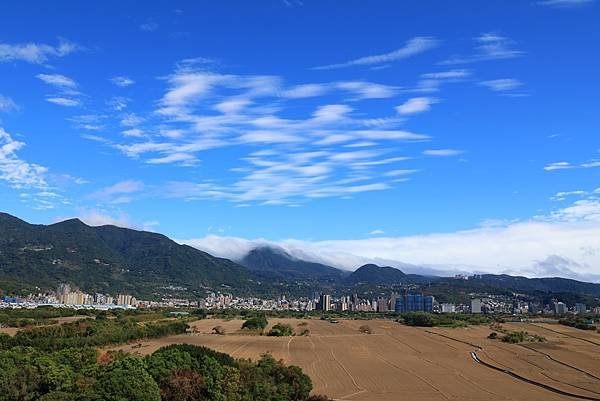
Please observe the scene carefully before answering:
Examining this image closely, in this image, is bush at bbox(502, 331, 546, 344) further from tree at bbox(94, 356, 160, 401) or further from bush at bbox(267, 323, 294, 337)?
tree at bbox(94, 356, 160, 401)

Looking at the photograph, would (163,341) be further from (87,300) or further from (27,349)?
(87,300)

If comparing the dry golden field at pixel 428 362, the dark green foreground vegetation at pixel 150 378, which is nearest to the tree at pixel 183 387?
the dark green foreground vegetation at pixel 150 378

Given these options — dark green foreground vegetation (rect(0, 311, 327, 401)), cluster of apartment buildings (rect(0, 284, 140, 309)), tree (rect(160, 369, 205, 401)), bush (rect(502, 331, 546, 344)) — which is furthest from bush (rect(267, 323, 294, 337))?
cluster of apartment buildings (rect(0, 284, 140, 309))

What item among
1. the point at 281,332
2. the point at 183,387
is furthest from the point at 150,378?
the point at 281,332

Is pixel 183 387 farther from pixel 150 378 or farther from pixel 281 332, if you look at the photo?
pixel 281 332

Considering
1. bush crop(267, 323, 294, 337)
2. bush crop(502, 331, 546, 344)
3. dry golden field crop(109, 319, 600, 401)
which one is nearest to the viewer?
dry golden field crop(109, 319, 600, 401)

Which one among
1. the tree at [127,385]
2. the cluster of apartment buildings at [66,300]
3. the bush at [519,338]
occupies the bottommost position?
the bush at [519,338]

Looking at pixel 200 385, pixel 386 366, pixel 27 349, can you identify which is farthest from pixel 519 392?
pixel 27 349

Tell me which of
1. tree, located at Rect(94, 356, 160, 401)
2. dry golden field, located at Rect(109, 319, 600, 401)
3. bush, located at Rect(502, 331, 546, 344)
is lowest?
dry golden field, located at Rect(109, 319, 600, 401)

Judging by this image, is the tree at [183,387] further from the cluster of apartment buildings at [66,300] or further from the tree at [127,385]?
the cluster of apartment buildings at [66,300]

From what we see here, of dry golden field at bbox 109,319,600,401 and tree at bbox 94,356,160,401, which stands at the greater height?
tree at bbox 94,356,160,401
